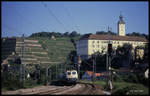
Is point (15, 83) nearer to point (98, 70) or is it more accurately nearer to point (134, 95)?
point (134, 95)

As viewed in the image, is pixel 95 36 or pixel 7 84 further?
pixel 95 36

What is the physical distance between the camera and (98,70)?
320ft

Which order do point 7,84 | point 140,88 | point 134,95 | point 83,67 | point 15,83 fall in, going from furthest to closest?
point 83,67 → point 15,83 → point 7,84 → point 140,88 → point 134,95

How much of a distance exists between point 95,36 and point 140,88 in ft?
523

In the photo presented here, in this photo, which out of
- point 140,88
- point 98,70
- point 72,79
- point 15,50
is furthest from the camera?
point 98,70

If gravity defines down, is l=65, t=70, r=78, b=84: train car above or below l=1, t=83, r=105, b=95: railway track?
below

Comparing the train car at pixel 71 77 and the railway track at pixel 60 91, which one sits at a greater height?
the railway track at pixel 60 91

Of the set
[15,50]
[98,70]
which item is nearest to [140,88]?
[15,50]

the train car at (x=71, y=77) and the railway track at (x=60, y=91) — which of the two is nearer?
the railway track at (x=60, y=91)

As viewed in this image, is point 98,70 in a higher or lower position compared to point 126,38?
lower

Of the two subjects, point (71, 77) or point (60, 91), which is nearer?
point (60, 91)

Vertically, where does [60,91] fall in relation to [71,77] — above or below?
above

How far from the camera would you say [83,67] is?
112625 millimetres

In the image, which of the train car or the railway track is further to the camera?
the train car
